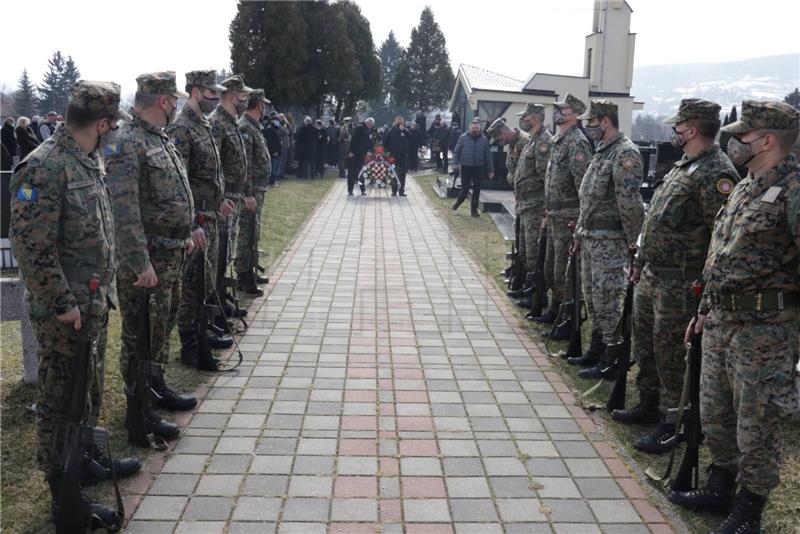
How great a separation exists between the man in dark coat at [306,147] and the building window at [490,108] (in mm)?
6680

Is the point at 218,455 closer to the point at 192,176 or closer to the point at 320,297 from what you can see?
the point at 192,176

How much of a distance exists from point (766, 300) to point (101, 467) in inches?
143

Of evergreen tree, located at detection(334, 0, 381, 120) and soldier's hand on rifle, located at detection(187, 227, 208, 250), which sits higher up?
evergreen tree, located at detection(334, 0, 381, 120)

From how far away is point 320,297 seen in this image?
9.17 m

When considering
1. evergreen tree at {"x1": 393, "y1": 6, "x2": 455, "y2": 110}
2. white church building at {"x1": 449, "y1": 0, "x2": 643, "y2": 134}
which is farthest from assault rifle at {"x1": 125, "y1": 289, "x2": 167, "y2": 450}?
evergreen tree at {"x1": 393, "y1": 6, "x2": 455, "y2": 110}

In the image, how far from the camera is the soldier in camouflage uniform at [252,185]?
8508mm

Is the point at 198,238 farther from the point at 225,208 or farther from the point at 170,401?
the point at 170,401

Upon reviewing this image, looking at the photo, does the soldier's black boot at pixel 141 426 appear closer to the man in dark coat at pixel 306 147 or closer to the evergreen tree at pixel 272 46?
the man in dark coat at pixel 306 147

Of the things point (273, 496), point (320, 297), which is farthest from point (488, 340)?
point (273, 496)

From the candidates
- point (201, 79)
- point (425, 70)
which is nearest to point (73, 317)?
point (201, 79)

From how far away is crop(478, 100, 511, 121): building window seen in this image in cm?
2819

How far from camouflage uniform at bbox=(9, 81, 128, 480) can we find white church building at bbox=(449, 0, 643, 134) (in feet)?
77.5

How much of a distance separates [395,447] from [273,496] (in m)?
0.99

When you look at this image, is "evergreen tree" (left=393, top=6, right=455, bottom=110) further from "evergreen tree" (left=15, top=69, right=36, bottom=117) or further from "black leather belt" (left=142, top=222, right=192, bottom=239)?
"black leather belt" (left=142, top=222, right=192, bottom=239)
